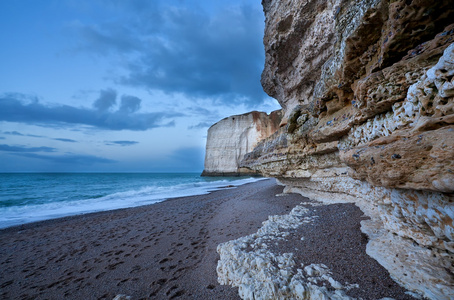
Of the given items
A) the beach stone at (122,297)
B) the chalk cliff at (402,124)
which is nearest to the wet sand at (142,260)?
the beach stone at (122,297)

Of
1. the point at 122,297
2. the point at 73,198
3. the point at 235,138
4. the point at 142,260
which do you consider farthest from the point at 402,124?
the point at 235,138

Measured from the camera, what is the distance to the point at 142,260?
339cm

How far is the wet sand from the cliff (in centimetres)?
3156

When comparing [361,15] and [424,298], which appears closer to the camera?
[424,298]

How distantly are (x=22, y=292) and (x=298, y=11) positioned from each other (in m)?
11.6

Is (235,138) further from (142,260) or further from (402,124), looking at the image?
(402,124)

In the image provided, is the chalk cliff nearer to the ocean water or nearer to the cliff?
the ocean water

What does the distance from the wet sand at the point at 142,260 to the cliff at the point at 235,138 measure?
3156 centimetres

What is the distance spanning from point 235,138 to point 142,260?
3410cm

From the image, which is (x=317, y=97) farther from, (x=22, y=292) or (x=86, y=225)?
(x=86, y=225)

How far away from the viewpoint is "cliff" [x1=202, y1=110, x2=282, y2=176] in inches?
1407

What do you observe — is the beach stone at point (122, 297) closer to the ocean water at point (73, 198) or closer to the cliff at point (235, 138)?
the ocean water at point (73, 198)

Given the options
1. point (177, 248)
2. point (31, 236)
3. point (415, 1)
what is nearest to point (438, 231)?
point (415, 1)

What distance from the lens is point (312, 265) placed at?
6.66 ft
